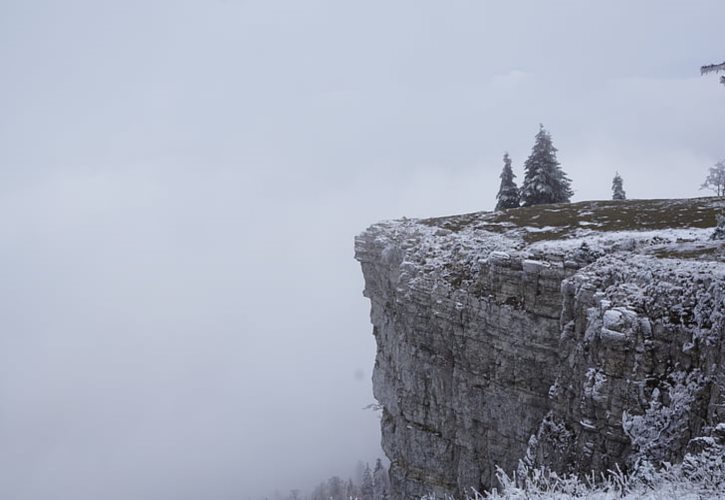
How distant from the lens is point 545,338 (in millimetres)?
19781

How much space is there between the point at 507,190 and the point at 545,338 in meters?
28.0

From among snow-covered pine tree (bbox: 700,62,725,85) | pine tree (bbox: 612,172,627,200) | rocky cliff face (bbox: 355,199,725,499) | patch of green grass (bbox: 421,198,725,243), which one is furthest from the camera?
pine tree (bbox: 612,172,627,200)

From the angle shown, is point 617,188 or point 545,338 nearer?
point 545,338

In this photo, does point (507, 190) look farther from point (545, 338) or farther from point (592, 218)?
point (545, 338)

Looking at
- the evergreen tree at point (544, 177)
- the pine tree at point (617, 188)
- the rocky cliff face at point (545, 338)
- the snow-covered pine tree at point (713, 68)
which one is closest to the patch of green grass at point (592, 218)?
the rocky cliff face at point (545, 338)

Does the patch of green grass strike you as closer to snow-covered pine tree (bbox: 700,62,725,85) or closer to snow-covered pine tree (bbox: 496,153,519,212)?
snow-covered pine tree (bbox: 700,62,725,85)

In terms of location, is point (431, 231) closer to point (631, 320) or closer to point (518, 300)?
point (518, 300)

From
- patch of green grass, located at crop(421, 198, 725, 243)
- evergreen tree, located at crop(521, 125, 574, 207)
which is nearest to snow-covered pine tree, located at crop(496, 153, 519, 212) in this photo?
evergreen tree, located at crop(521, 125, 574, 207)

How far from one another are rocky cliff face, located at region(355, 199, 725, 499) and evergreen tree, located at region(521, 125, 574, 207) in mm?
10710

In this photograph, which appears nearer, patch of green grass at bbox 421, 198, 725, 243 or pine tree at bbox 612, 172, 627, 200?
patch of green grass at bbox 421, 198, 725, 243

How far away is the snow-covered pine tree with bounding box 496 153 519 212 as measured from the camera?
45594 mm

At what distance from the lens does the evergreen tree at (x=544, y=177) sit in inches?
1708

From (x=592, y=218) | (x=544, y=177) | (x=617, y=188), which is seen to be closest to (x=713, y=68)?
(x=592, y=218)

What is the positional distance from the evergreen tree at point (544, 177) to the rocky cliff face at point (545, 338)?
10710 millimetres
